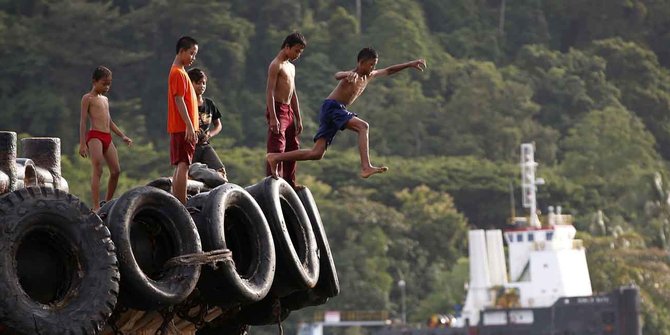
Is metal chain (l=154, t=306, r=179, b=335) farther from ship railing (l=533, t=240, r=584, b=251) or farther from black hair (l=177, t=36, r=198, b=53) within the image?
ship railing (l=533, t=240, r=584, b=251)

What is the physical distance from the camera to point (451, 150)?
9956 centimetres

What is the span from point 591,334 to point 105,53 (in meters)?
29.4

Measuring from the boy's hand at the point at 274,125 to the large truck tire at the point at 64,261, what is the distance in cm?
300

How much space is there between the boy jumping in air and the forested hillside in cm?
6122

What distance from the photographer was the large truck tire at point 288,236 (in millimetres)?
14062

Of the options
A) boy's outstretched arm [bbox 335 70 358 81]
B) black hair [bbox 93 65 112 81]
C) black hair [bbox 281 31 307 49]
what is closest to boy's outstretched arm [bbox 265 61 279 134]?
black hair [bbox 281 31 307 49]

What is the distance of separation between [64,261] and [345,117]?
11.0ft

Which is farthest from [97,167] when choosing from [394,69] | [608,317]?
[608,317]

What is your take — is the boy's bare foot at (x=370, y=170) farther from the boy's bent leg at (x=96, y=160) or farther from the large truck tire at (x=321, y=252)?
the boy's bent leg at (x=96, y=160)

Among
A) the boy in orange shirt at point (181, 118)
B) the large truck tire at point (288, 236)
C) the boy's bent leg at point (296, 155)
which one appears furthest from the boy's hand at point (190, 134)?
the boy's bent leg at point (296, 155)

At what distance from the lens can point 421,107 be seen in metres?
101

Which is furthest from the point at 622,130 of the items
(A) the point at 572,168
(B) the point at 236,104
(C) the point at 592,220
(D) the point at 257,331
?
(D) the point at 257,331

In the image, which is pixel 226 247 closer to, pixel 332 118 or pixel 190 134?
pixel 190 134

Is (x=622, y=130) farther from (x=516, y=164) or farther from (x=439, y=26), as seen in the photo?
(x=439, y=26)
